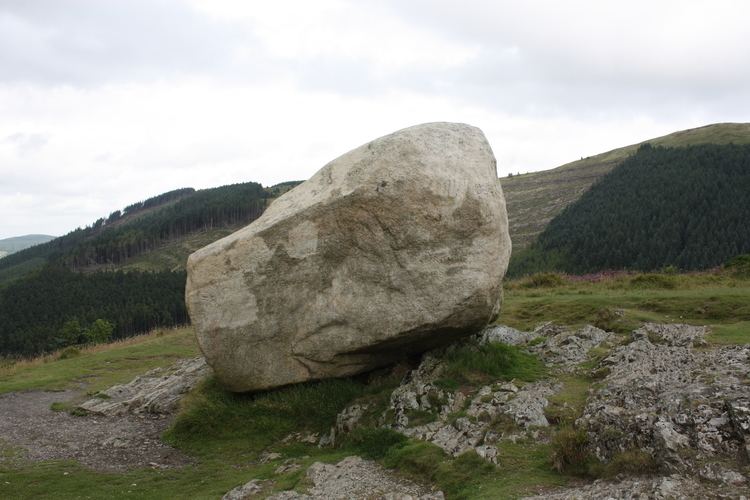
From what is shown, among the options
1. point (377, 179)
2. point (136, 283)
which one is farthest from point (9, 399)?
point (136, 283)

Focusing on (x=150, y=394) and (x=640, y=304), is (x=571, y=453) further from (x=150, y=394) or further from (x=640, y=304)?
(x=150, y=394)

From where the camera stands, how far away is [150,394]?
19031mm

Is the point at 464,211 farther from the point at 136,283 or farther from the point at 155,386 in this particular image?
the point at 136,283

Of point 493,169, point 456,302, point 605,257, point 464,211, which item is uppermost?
point 493,169

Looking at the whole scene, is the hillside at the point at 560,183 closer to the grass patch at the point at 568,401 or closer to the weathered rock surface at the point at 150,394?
the weathered rock surface at the point at 150,394

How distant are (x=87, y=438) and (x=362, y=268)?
959 cm

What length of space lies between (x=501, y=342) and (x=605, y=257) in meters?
86.1

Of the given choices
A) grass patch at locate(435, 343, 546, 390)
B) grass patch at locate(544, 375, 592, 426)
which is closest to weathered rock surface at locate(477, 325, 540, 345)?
grass patch at locate(435, 343, 546, 390)

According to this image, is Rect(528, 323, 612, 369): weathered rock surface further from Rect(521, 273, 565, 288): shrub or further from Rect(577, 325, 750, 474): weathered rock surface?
Rect(521, 273, 565, 288): shrub

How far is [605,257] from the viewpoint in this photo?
94.1 m

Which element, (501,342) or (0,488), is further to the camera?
(501,342)

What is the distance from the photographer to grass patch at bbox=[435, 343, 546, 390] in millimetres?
13797

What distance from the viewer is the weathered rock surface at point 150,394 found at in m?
18.3

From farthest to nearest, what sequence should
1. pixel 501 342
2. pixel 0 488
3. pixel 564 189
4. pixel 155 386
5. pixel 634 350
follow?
pixel 564 189 → pixel 155 386 → pixel 501 342 → pixel 634 350 → pixel 0 488
